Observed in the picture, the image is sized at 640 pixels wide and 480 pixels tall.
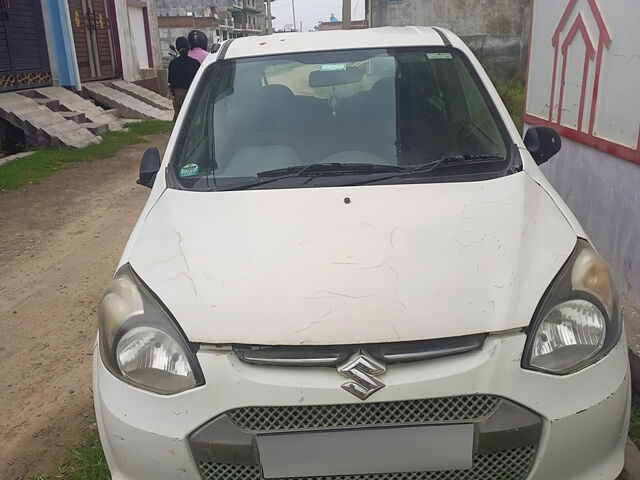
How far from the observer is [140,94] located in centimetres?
1700

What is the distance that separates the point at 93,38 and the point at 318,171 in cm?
1578

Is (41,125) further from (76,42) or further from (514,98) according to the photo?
(514,98)

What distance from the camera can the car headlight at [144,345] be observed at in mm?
1830

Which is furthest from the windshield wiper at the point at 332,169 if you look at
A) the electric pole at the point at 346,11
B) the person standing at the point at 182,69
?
the electric pole at the point at 346,11

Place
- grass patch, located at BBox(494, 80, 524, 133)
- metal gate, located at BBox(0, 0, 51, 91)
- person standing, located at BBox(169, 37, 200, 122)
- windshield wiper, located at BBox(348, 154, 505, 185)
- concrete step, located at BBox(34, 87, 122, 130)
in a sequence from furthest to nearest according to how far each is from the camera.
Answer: concrete step, located at BBox(34, 87, 122, 130)
metal gate, located at BBox(0, 0, 51, 91)
grass patch, located at BBox(494, 80, 524, 133)
person standing, located at BBox(169, 37, 200, 122)
windshield wiper, located at BBox(348, 154, 505, 185)

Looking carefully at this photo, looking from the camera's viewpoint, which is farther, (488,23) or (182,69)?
(488,23)

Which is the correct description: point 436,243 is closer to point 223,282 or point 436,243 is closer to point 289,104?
point 223,282

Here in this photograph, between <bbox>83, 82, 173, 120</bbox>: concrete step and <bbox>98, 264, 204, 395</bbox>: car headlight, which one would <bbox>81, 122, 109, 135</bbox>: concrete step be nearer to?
<bbox>83, 82, 173, 120</bbox>: concrete step

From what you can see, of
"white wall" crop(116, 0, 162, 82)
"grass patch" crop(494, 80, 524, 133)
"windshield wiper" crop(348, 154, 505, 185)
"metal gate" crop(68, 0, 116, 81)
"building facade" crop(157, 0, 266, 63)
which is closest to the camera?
"windshield wiper" crop(348, 154, 505, 185)

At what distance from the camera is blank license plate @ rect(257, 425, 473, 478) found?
1729 mm

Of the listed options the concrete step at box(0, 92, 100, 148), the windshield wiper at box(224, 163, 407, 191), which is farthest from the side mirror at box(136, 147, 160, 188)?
the concrete step at box(0, 92, 100, 148)

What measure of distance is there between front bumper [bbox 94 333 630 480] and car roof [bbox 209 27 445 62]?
6.30 ft

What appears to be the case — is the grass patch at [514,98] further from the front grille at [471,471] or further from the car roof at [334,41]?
the front grille at [471,471]

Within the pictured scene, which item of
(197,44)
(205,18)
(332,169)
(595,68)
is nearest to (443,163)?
(332,169)
